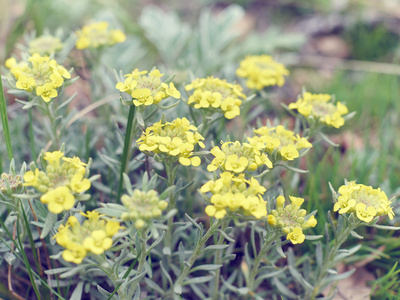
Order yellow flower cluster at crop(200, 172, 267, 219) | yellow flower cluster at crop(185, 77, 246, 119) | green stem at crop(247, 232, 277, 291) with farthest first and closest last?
yellow flower cluster at crop(185, 77, 246, 119) → green stem at crop(247, 232, 277, 291) → yellow flower cluster at crop(200, 172, 267, 219)

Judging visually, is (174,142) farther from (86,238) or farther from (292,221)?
(292,221)

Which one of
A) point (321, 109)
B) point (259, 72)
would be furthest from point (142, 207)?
point (259, 72)

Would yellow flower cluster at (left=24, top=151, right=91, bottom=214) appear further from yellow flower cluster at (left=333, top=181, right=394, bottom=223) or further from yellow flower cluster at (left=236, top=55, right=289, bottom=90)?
yellow flower cluster at (left=236, top=55, right=289, bottom=90)

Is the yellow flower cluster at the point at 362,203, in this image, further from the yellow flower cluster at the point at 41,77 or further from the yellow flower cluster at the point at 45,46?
the yellow flower cluster at the point at 45,46

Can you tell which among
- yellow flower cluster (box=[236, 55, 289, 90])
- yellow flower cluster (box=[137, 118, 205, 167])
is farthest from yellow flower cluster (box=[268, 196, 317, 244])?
yellow flower cluster (box=[236, 55, 289, 90])

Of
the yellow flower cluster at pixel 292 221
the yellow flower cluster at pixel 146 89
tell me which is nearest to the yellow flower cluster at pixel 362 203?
the yellow flower cluster at pixel 292 221

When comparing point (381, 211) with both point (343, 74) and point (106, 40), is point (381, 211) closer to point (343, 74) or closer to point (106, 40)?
point (106, 40)
